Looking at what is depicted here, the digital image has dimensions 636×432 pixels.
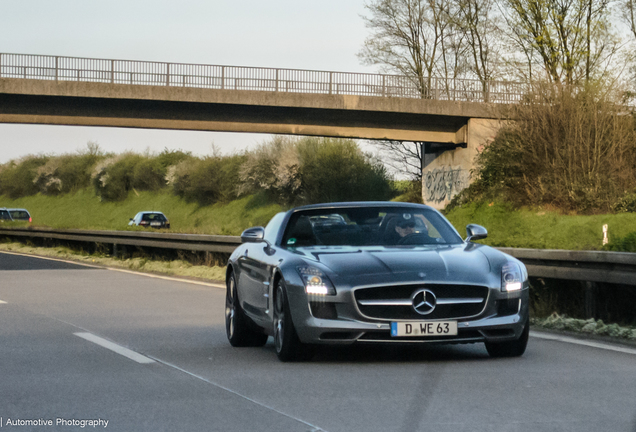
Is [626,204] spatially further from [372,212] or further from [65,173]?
[65,173]

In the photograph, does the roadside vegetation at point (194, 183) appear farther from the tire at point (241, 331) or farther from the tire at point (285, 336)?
the tire at point (285, 336)

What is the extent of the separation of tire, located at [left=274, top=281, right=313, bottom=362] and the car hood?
15.0 inches

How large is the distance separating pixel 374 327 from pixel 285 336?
0.77 metres

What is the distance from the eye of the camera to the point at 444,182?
43.5 m

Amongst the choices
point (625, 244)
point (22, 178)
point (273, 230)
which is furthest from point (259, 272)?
point (22, 178)

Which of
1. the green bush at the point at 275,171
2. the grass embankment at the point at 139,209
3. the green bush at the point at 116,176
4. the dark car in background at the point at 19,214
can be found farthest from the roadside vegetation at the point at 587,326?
the green bush at the point at 116,176

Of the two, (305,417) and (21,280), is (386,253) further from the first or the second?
(21,280)

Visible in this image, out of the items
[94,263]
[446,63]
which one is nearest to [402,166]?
[446,63]

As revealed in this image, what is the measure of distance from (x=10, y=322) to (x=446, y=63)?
44.0 metres

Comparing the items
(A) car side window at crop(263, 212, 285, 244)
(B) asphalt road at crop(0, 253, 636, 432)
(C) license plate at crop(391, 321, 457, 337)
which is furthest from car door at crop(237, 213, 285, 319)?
(C) license plate at crop(391, 321, 457, 337)

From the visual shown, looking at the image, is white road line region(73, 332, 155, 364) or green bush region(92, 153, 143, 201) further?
green bush region(92, 153, 143, 201)

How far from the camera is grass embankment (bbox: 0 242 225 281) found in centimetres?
1952

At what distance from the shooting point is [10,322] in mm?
11172

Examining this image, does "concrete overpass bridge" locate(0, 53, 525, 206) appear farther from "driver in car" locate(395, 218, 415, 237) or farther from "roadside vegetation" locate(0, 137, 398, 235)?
"driver in car" locate(395, 218, 415, 237)
